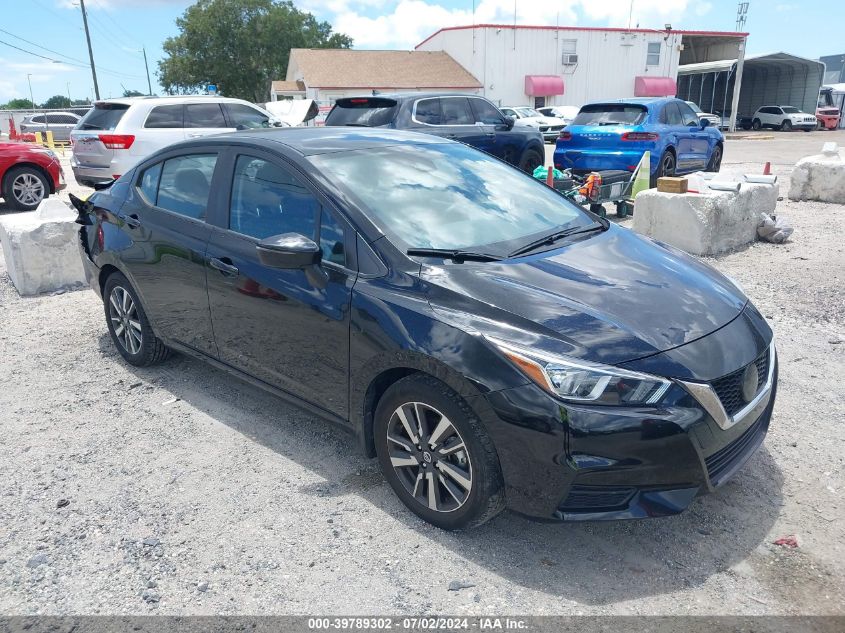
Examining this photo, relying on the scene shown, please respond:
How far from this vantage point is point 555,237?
3.61m

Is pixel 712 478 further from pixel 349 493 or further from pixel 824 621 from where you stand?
pixel 349 493

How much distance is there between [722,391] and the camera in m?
2.73

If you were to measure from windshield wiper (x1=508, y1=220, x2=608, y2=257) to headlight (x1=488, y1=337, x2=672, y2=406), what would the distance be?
836 mm

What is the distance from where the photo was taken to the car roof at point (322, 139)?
12.3 feet

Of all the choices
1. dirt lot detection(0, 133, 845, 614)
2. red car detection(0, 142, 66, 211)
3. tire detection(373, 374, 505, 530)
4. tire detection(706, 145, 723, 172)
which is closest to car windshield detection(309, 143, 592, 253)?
tire detection(373, 374, 505, 530)

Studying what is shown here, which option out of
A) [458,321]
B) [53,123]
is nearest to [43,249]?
[458,321]

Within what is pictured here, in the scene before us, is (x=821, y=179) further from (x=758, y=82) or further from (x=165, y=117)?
(x=758, y=82)

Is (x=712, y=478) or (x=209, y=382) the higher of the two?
(x=712, y=478)

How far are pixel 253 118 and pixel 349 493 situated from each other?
1085 centimetres

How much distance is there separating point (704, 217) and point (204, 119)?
8839 millimetres

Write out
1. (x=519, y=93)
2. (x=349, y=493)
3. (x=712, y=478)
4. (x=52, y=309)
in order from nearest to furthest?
(x=712, y=478)
(x=349, y=493)
(x=52, y=309)
(x=519, y=93)

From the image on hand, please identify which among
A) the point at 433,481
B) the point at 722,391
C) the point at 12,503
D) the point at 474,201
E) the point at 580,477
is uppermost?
the point at 474,201

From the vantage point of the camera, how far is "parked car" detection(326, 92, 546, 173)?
9844 mm

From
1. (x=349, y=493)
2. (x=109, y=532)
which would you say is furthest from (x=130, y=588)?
(x=349, y=493)
